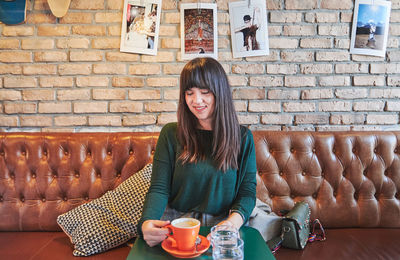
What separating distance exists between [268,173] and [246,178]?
0.46 m

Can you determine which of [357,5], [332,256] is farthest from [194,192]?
[357,5]

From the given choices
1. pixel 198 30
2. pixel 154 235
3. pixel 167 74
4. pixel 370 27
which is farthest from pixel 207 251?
pixel 370 27

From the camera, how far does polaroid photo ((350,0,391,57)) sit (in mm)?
1918

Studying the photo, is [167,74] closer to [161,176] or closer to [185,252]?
[161,176]

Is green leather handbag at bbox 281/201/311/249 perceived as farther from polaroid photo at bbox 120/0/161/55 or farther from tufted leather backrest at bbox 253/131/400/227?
polaroid photo at bbox 120/0/161/55

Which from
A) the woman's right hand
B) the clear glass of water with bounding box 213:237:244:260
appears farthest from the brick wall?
the clear glass of water with bounding box 213:237:244:260

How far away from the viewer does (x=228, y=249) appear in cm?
81

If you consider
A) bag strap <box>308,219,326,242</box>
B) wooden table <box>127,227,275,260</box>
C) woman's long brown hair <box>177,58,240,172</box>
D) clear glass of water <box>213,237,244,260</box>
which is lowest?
bag strap <box>308,219,326,242</box>

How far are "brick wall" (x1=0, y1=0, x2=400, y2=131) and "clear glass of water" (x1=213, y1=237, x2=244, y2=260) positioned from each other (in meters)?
1.22

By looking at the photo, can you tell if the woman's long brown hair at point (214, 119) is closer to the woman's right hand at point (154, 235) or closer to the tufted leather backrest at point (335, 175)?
the woman's right hand at point (154, 235)

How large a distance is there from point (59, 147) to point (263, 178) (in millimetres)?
1231

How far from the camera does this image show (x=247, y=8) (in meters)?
1.89

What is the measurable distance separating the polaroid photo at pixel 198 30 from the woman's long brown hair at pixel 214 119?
0.71 meters

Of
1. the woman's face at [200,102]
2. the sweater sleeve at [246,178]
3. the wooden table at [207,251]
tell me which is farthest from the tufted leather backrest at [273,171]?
the wooden table at [207,251]
